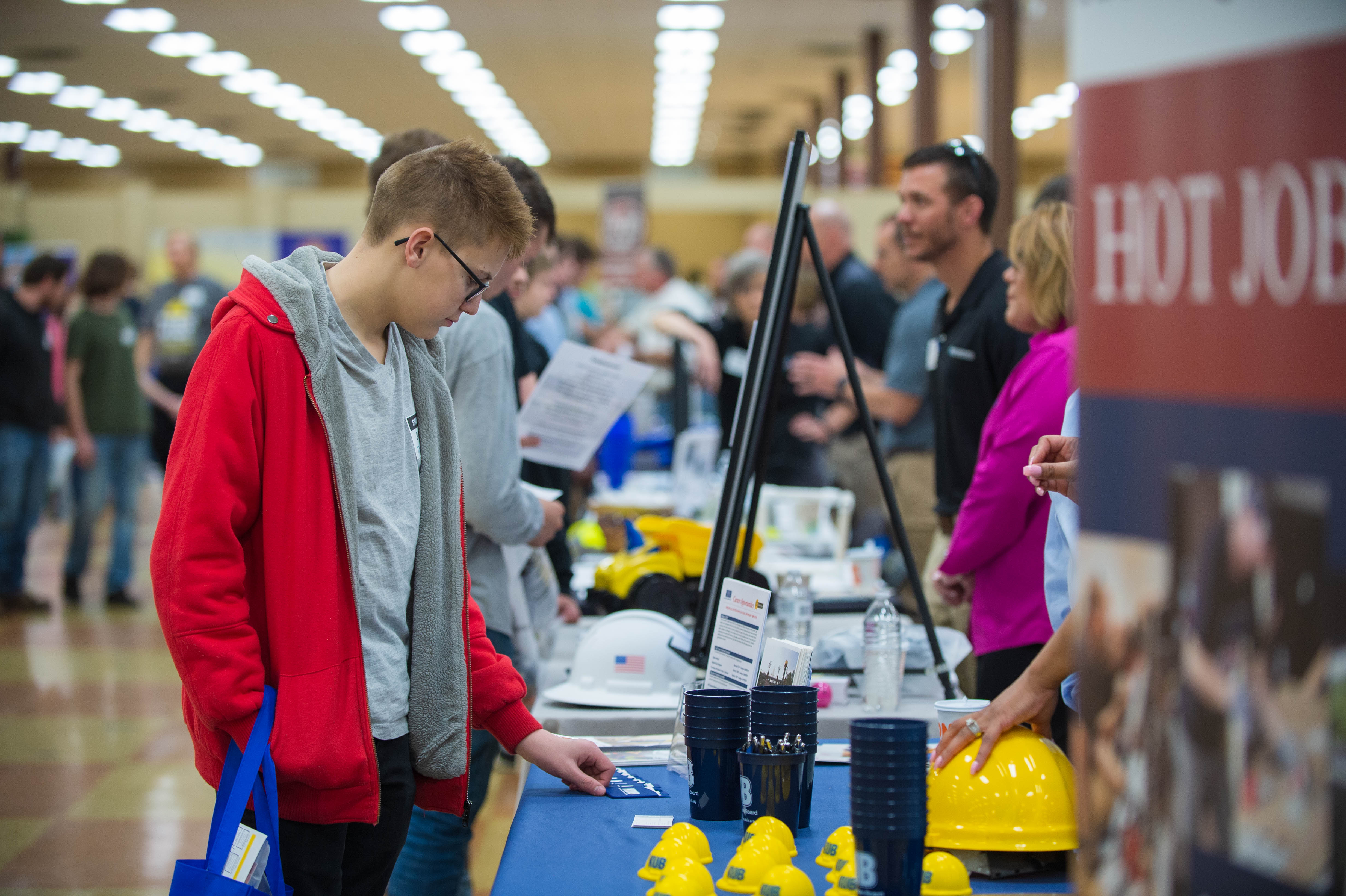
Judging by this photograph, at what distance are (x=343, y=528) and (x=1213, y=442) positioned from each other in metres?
0.97

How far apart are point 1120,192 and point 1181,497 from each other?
0.21m

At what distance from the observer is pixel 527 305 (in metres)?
3.80

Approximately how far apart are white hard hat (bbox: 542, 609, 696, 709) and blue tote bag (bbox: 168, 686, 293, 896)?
2.69ft

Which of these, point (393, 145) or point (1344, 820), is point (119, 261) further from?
point (1344, 820)

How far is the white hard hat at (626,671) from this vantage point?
210 centimetres

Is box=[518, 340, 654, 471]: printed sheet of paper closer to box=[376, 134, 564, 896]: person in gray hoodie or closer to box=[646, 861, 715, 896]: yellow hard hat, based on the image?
box=[376, 134, 564, 896]: person in gray hoodie

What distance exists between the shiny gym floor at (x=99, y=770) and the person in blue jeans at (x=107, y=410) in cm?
47

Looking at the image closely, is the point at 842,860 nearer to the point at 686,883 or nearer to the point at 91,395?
the point at 686,883

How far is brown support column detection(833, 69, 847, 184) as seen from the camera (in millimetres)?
A: 13070

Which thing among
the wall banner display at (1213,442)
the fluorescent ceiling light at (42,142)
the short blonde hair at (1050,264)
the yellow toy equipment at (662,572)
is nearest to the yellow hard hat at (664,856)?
the wall banner display at (1213,442)

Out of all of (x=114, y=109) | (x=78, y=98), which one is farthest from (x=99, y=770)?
(x=114, y=109)

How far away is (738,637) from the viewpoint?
1689mm

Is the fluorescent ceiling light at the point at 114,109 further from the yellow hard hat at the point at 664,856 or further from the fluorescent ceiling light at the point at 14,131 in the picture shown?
the yellow hard hat at the point at 664,856

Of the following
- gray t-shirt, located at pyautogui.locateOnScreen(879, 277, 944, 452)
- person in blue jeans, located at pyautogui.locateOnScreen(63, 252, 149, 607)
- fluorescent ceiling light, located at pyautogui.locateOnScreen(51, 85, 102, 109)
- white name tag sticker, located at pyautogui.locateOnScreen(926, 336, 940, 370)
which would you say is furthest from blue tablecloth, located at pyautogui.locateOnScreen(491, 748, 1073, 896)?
fluorescent ceiling light, located at pyautogui.locateOnScreen(51, 85, 102, 109)
